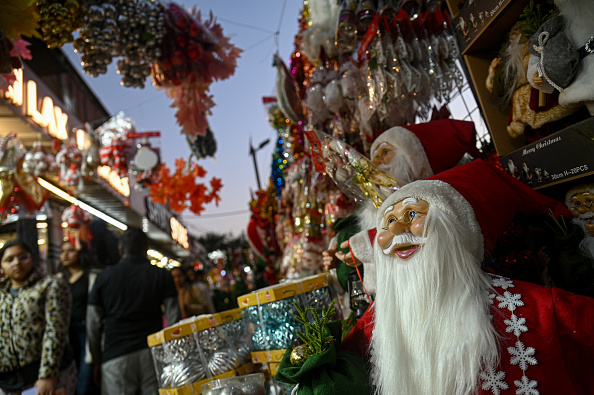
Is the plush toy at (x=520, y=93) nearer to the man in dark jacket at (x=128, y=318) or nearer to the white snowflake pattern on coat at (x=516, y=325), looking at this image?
the white snowflake pattern on coat at (x=516, y=325)

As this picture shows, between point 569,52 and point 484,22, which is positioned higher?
point 484,22

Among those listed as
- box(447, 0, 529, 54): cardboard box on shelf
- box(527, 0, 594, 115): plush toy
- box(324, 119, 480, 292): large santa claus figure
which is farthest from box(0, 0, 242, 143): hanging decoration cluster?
box(527, 0, 594, 115): plush toy

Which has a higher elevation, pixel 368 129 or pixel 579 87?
pixel 368 129

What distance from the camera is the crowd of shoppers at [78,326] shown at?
9.36 feet

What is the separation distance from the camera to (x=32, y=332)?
9.43 feet

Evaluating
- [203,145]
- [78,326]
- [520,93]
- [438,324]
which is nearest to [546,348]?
[438,324]

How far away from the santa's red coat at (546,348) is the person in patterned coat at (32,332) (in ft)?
8.74

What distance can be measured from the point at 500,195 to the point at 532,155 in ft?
1.12

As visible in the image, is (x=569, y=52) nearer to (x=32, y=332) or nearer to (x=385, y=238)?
(x=385, y=238)

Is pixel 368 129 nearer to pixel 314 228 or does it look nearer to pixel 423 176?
pixel 423 176

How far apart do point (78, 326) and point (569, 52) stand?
4015 millimetres

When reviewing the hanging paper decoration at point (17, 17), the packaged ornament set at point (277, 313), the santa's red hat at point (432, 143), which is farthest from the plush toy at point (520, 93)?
the hanging paper decoration at point (17, 17)

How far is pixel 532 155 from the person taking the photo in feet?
5.56

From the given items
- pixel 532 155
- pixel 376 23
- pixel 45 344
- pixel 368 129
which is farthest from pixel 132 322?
pixel 532 155
